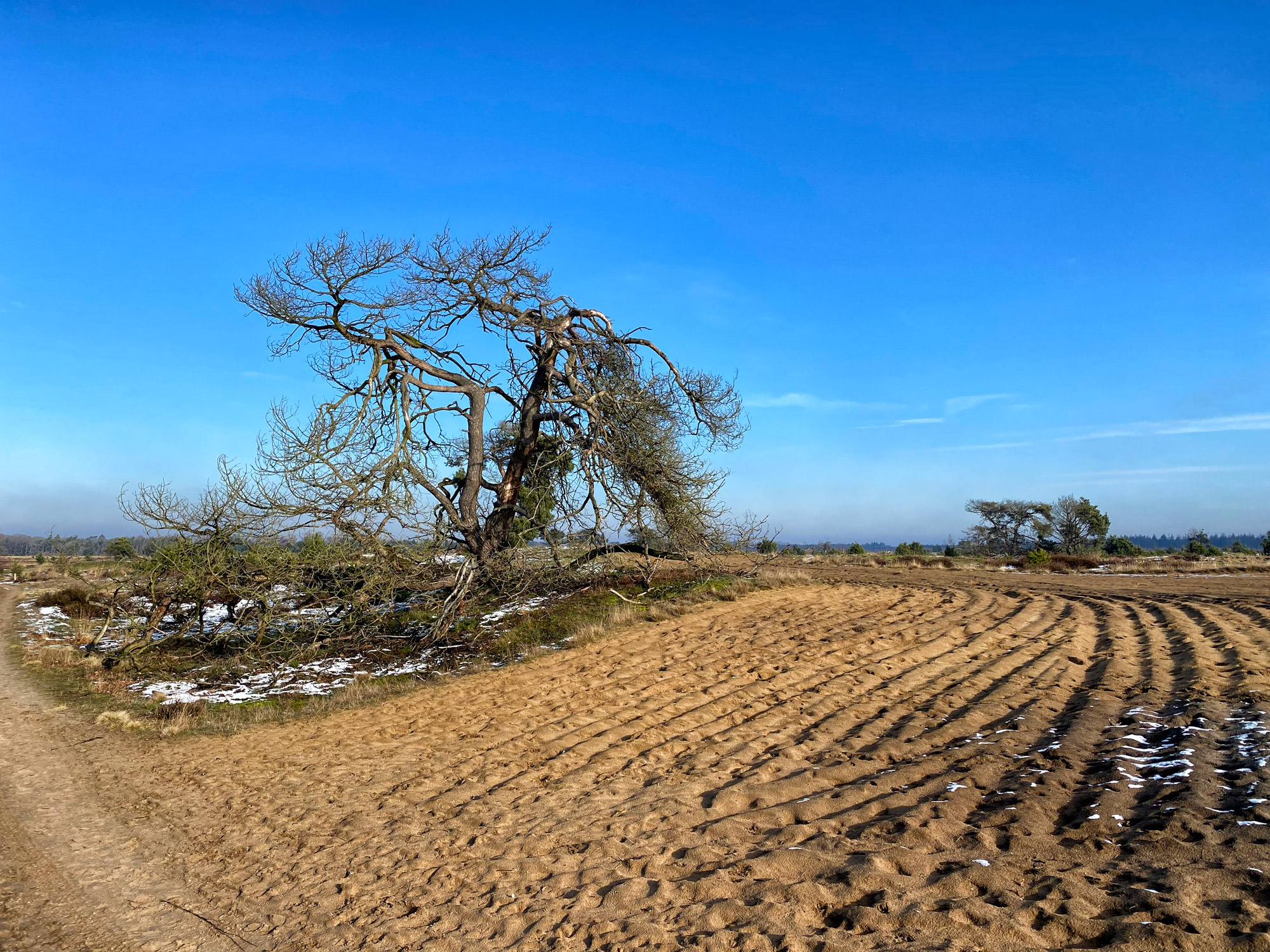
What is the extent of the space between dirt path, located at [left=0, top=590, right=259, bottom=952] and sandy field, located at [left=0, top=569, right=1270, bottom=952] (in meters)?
0.02

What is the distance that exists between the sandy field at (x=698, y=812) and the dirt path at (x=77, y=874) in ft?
0.08

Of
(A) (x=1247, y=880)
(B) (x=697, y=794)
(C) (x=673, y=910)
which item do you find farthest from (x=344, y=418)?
(A) (x=1247, y=880)

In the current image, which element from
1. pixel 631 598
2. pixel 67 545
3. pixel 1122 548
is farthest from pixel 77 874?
pixel 67 545

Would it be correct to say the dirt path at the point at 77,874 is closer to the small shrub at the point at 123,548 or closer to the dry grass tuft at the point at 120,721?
the dry grass tuft at the point at 120,721

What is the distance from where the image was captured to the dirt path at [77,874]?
4367mm

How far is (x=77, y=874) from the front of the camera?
5223 millimetres

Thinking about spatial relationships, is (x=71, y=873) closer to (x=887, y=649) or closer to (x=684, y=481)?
(x=887, y=649)

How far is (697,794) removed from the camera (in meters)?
6.21

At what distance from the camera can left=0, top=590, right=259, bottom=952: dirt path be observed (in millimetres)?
4367

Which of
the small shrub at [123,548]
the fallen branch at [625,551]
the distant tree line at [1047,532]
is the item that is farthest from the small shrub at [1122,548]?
the small shrub at [123,548]

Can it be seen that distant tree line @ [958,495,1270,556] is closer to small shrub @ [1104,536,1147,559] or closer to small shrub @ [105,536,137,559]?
small shrub @ [1104,536,1147,559]

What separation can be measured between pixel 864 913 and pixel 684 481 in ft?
37.1

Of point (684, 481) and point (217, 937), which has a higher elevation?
point (684, 481)

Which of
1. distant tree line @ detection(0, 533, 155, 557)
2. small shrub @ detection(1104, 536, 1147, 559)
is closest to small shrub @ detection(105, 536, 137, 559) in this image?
distant tree line @ detection(0, 533, 155, 557)
